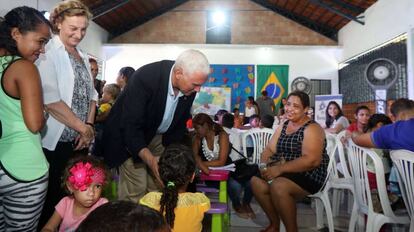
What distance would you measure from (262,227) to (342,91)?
298 inches

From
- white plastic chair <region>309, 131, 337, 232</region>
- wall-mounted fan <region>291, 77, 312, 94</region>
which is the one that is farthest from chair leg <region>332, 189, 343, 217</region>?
wall-mounted fan <region>291, 77, 312, 94</region>

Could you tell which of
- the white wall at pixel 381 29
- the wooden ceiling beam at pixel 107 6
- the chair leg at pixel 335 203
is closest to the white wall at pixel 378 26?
the white wall at pixel 381 29

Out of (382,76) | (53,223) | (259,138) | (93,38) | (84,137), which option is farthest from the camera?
(93,38)

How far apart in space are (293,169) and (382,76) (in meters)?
4.87

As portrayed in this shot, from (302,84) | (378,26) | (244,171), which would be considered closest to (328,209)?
(244,171)

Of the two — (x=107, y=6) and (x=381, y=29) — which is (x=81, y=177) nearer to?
(x=381, y=29)

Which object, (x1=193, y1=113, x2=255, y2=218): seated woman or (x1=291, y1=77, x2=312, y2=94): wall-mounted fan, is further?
(x1=291, y1=77, x2=312, y2=94): wall-mounted fan

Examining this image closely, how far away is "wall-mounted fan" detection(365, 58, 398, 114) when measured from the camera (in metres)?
6.48

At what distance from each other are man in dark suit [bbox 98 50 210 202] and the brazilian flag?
8.50m

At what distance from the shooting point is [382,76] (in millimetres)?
6555

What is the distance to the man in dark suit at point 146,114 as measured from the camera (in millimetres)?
1667

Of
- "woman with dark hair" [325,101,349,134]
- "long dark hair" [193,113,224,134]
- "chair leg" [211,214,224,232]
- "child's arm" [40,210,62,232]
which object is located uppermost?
"woman with dark hair" [325,101,349,134]

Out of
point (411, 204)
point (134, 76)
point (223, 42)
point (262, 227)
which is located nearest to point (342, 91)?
point (223, 42)

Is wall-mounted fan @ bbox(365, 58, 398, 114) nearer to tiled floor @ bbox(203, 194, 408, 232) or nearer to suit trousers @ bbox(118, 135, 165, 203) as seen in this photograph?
tiled floor @ bbox(203, 194, 408, 232)
